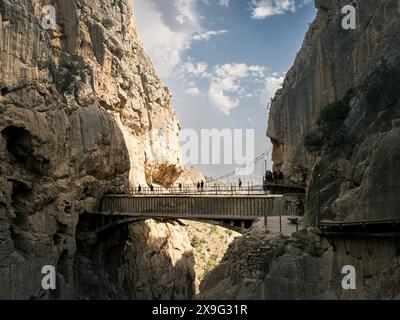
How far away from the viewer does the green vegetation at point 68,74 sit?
34.5 metres

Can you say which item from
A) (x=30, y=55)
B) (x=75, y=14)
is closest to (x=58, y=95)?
(x=30, y=55)

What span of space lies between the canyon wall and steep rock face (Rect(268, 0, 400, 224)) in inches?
1.6

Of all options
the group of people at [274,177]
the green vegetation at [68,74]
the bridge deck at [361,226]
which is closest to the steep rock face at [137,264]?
the green vegetation at [68,74]

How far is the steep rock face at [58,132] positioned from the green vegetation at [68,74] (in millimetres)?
88

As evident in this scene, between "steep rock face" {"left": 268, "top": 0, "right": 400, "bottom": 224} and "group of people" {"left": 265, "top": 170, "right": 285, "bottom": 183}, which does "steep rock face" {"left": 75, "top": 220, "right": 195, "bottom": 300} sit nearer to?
"group of people" {"left": 265, "top": 170, "right": 285, "bottom": 183}

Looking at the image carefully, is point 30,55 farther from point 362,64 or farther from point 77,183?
point 362,64

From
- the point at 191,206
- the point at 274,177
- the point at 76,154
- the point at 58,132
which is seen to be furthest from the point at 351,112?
the point at 76,154

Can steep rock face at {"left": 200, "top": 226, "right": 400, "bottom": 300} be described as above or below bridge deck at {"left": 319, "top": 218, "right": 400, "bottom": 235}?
below

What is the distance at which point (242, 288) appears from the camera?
15016 mm

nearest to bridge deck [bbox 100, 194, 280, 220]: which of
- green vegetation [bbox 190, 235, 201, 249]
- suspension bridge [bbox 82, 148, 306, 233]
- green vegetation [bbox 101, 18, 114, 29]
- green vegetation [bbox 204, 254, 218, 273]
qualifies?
suspension bridge [bbox 82, 148, 306, 233]

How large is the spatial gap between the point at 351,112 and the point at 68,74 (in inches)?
980

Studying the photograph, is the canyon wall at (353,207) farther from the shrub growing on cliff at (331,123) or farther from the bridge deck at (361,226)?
the bridge deck at (361,226)

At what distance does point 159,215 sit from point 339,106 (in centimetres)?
1667

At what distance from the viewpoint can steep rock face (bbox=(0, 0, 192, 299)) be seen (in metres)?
29.1
